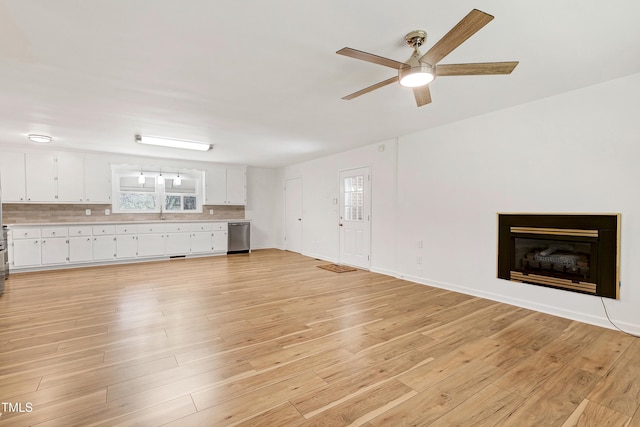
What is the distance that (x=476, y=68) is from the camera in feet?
7.06

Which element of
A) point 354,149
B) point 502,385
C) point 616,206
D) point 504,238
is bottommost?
point 502,385

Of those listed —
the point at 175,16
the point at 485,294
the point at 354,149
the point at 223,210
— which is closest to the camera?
the point at 175,16

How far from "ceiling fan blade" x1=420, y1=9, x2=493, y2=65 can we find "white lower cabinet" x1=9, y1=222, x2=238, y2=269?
6736 mm

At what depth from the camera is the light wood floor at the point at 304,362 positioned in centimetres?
179

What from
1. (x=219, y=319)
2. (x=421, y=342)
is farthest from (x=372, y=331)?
(x=219, y=319)

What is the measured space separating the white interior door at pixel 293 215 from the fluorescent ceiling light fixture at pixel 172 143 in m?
2.92

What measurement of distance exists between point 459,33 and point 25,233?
7.58 meters

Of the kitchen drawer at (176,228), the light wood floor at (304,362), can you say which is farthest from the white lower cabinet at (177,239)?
the light wood floor at (304,362)

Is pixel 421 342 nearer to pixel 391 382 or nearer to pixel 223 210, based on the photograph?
pixel 391 382

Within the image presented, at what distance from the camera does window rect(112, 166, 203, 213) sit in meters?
6.91

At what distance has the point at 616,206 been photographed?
3.03m

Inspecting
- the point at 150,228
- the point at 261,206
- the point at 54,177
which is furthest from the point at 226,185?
the point at 54,177

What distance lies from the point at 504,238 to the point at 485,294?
0.82 meters

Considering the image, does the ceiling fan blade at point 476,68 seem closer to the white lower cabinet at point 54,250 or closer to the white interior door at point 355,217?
the white interior door at point 355,217
